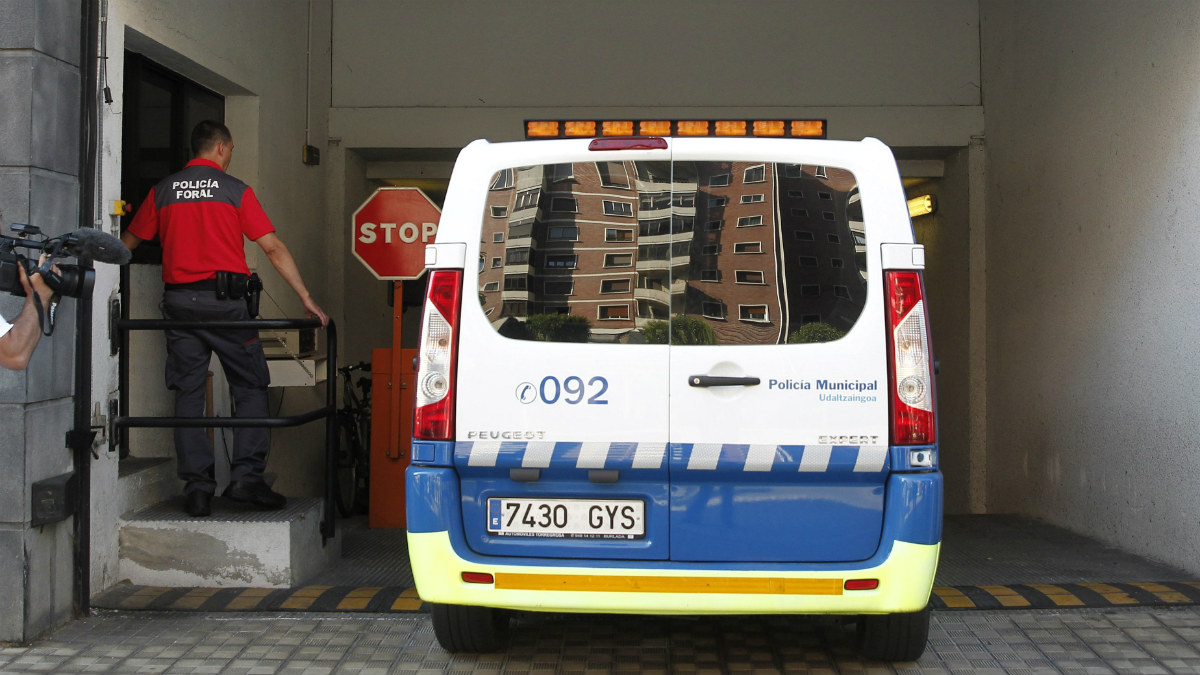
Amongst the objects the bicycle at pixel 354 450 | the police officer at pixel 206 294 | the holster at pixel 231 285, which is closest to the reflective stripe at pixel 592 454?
the police officer at pixel 206 294

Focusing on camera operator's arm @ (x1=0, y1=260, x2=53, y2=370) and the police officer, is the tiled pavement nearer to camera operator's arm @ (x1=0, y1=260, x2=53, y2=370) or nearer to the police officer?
the police officer

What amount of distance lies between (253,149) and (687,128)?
3.27 m

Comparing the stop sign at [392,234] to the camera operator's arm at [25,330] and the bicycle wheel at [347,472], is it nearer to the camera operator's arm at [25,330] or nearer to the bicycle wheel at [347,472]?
the bicycle wheel at [347,472]

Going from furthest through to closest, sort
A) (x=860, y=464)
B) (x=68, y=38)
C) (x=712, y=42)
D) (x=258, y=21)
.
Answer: (x=712, y=42), (x=258, y=21), (x=68, y=38), (x=860, y=464)

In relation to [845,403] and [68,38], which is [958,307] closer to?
[845,403]

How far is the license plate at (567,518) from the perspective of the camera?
11.1ft

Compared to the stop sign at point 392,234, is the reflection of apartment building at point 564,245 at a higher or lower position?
lower

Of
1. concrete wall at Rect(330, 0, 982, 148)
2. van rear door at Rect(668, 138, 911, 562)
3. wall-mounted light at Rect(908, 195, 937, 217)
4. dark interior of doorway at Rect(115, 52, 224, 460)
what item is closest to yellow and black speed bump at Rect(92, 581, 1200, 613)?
dark interior of doorway at Rect(115, 52, 224, 460)

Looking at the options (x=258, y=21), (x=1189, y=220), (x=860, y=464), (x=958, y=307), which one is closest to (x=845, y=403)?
(x=860, y=464)

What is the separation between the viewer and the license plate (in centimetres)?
338

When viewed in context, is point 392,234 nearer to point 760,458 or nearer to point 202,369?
point 202,369

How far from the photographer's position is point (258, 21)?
22.2 ft

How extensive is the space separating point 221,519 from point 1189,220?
196 inches

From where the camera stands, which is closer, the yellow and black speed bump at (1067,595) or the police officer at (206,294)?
the yellow and black speed bump at (1067,595)
